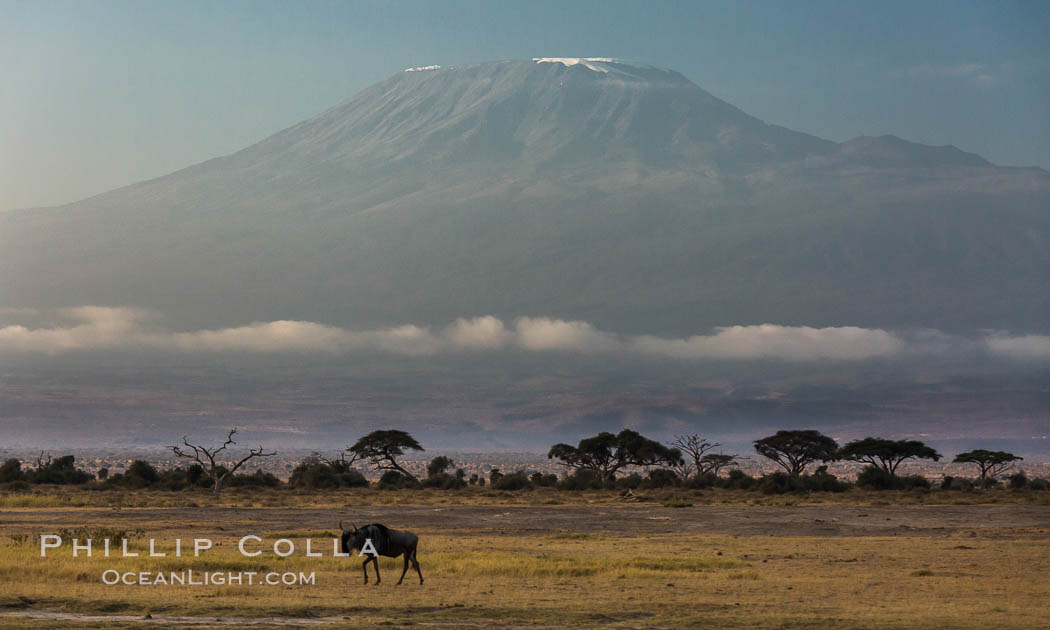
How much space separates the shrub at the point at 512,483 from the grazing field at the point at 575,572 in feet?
98.1

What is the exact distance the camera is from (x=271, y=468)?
174 m

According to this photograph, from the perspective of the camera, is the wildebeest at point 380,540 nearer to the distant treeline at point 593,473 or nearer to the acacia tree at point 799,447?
the distant treeline at point 593,473

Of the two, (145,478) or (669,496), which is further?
(145,478)

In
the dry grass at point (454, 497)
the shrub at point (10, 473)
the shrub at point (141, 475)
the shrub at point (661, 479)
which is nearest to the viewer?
the dry grass at point (454, 497)

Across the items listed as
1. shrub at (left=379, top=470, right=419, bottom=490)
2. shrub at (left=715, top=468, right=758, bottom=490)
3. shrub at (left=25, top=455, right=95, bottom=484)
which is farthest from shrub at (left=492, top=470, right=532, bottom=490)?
shrub at (left=25, top=455, right=95, bottom=484)

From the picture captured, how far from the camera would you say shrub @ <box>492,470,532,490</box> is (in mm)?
81500

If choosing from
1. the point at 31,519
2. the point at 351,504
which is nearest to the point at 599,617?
the point at 31,519

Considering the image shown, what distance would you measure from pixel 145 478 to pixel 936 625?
218 feet

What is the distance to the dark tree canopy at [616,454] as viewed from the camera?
301 feet

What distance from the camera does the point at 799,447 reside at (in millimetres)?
94000

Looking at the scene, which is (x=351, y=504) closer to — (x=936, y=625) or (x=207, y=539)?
(x=207, y=539)

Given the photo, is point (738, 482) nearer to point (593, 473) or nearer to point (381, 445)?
point (593, 473)

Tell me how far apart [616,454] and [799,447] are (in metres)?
14.2

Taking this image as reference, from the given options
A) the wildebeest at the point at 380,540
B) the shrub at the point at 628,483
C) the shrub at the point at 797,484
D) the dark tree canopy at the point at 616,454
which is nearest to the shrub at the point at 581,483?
the shrub at the point at 628,483
